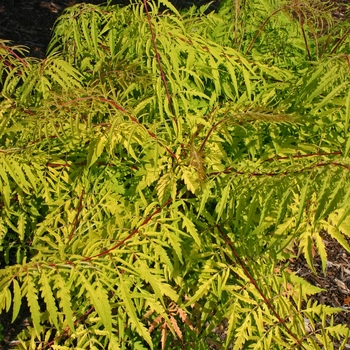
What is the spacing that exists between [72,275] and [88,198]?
1.82 feet

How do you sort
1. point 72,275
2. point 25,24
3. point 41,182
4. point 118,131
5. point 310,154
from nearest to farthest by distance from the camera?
point 72,275 → point 118,131 → point 310,154 → point 41,182 → point 25,24

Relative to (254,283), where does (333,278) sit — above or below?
below

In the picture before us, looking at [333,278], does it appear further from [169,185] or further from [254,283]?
[169,185]

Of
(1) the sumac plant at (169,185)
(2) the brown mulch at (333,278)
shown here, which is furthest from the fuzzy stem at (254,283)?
(2) the brown mulch at (333,278)

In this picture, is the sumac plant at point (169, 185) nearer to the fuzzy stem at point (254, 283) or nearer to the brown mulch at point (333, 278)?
the fuzzy stem at point (254, 283)

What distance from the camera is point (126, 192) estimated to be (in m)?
2.02

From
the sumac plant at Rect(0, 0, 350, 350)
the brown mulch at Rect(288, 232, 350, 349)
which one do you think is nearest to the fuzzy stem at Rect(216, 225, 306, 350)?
the sumac plant at Rect(0, 0, 350, 350)

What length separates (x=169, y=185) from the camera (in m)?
1.72

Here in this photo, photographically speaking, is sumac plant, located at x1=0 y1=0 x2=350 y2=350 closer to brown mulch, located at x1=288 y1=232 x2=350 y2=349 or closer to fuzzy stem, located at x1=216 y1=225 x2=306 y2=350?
fuzzy stem, located at x1=216 y1=225 x2=306 y2=350

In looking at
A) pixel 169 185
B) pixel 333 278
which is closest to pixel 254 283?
pixel 169 185

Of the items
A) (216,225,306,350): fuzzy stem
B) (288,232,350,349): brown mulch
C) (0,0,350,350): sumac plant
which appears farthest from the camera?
(288,232,350,349): brown mulch

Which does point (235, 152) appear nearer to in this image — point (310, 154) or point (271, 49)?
point (310, 154)

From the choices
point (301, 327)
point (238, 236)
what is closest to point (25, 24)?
point (238, 236)

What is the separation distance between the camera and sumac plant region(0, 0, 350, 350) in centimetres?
158
